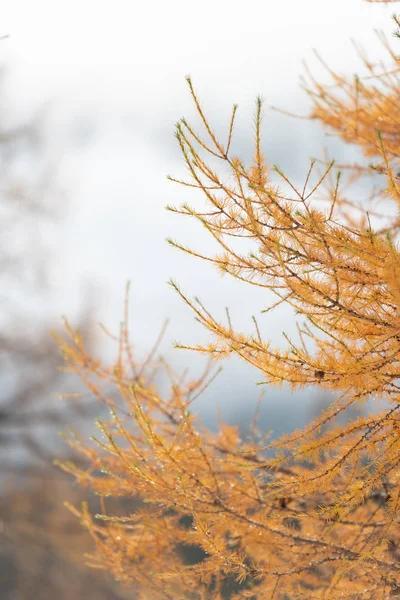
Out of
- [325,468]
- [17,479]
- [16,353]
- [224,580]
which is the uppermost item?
[16,353]

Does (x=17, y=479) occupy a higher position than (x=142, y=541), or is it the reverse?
(x=17, y=479)

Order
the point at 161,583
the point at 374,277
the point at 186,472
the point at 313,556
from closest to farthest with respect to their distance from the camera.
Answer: the point at 374,277
the point at 186,472
the point at 313,556
the point at 161,583

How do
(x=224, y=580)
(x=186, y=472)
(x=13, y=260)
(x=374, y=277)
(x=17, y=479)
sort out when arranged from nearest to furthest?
(x=374, y=277) → (x=186, y=472) → (x=224, y=580) → (x=13, y=260) → (x=17, y=479)

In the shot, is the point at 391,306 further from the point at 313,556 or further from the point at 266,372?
the point at 313,556

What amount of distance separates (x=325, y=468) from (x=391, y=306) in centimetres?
62

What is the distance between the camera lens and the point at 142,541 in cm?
301

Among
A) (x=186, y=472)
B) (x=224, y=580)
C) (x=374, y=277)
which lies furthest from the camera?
(x=224, y=580)

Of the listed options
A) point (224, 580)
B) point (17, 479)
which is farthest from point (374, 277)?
point (17, 479)

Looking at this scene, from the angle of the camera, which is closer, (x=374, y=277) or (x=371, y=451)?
(x=374, y=277)

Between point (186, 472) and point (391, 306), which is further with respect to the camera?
point (186, 472)

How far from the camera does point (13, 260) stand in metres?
6.93

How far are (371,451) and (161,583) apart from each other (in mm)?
1641

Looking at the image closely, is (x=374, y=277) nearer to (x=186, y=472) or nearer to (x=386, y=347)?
(x=386, y=347)

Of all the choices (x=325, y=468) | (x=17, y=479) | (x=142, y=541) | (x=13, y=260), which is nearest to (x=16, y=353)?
(x=13, y=260)
